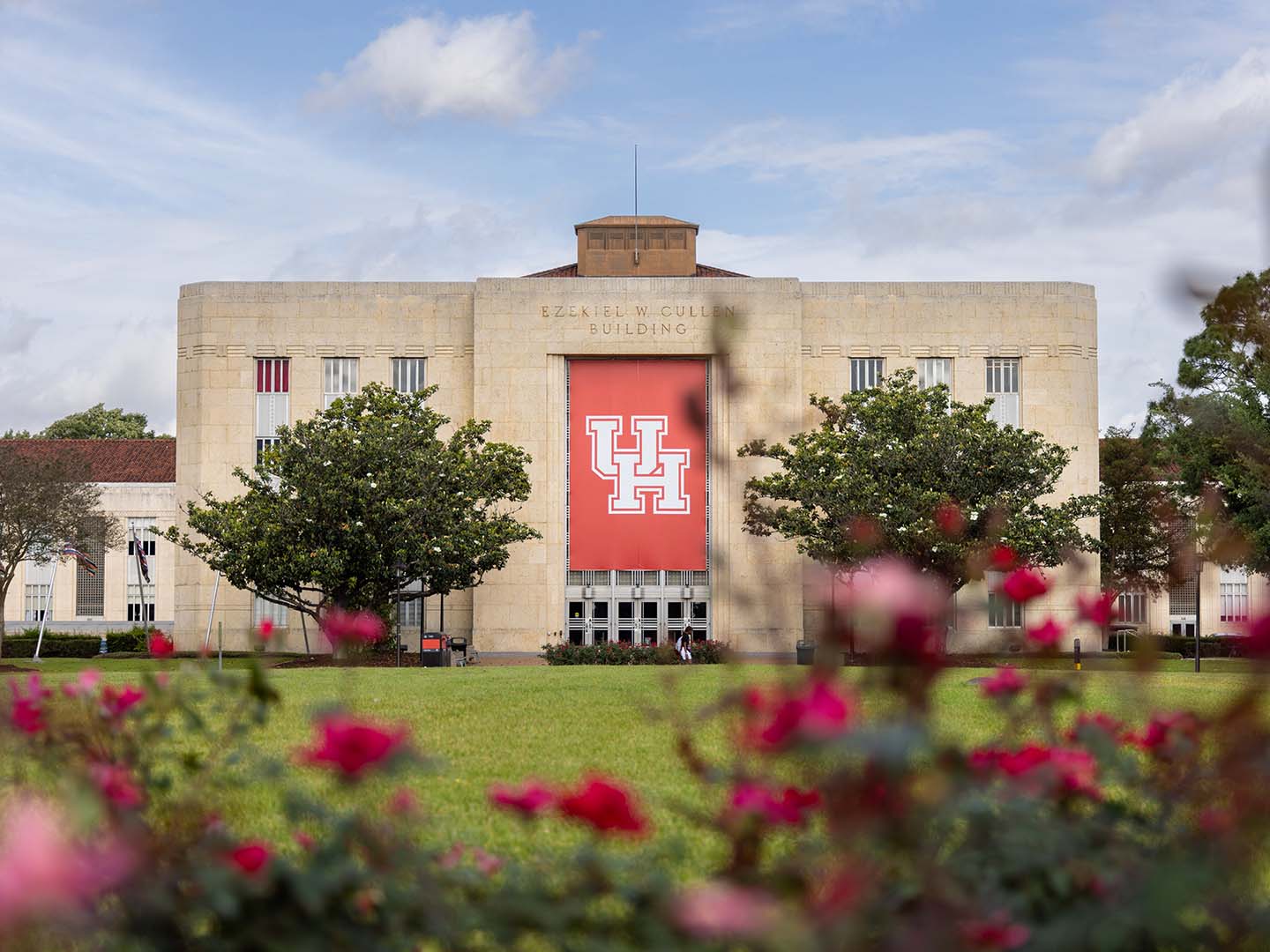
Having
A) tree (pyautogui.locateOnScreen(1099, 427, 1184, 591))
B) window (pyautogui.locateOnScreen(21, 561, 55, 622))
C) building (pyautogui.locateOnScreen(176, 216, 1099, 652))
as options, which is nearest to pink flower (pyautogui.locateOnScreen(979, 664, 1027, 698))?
building (pyautogui.locateOnScreen(176, 216, 1099, 652))

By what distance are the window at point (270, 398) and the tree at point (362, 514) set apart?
10646mm

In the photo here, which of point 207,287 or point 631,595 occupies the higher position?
point 207,287

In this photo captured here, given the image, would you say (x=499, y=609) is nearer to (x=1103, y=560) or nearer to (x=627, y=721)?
(x=1103, y=560)

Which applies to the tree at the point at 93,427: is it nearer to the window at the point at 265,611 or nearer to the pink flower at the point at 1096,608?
the window at the point at 265,611

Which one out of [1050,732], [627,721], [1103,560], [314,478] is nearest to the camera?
[1050,732]

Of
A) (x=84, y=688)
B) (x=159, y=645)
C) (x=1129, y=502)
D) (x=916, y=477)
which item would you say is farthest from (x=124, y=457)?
(x=84, y=688)

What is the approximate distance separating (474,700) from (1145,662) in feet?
48.2

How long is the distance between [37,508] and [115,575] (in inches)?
950

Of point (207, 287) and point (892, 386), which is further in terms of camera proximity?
point (207, 287)

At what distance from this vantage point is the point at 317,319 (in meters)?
52.8

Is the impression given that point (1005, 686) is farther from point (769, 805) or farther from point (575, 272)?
point (575, 272)

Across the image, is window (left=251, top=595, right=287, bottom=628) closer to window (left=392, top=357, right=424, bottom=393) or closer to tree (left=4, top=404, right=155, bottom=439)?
window (left=392, top=357, right=424, bottom=393)

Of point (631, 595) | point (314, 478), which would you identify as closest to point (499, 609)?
point (631, 595)

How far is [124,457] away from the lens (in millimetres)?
66812
